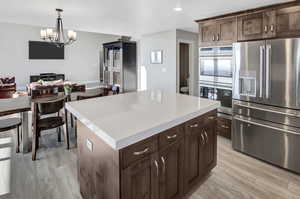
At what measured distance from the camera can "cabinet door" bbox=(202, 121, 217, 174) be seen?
7.25ft

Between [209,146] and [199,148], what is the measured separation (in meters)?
0.25

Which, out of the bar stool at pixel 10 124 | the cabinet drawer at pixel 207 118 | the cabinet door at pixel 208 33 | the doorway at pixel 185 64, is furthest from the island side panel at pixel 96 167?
the doorway at pixel 185 64

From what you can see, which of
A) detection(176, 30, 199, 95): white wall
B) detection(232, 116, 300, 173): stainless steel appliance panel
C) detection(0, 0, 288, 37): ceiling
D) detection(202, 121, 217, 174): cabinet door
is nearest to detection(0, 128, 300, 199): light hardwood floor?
detection(232, 116, 300, 173): stainless steel appliance panel

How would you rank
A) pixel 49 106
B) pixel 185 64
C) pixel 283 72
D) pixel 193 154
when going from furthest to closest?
pixel 185 64
pixel 49 106
pixel 283 72
pixel 193 154

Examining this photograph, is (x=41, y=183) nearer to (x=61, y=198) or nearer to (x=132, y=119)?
(x=61, y=198)

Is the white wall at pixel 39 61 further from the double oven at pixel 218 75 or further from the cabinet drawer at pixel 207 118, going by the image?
the cabinet drawer at pixel 207 118

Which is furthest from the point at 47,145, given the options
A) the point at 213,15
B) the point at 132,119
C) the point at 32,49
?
the point at 32,49

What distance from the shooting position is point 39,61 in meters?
8.73

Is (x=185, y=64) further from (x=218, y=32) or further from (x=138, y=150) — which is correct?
(x=138, y=150)

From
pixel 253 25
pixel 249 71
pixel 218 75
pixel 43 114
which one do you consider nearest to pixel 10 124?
pixel 43 114

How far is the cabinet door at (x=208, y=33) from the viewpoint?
3.73 m

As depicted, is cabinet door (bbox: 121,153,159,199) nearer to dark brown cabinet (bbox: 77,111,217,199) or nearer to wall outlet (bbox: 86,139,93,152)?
dark brown cabinet (bbox: 77,111,217,199)

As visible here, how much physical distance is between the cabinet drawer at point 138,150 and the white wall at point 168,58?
4.42m

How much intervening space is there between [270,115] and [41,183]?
3.07 meters
